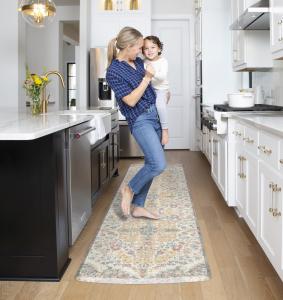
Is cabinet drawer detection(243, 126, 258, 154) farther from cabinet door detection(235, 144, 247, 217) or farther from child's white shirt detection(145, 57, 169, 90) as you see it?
child's white shirt detection(145, 57, 169, 90)

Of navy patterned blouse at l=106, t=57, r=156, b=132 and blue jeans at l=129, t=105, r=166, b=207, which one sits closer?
navy patterned blouse at l=106, t=57, r=156, b=132

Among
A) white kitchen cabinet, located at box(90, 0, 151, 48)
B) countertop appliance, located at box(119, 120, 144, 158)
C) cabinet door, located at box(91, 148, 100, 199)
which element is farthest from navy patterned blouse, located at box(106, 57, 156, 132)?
white kitchen cabinet, located at box(90, 0, 151, 48)

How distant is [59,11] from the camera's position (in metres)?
8.16

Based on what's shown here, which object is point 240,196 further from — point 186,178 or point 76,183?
point 186,178

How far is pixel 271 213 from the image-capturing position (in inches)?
84.4

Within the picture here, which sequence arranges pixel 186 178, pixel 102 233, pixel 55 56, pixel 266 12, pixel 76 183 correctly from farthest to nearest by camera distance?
pixel 55 56 → pixel 186 178 → pixel 266 12 → pixel 102 233 → pixel 76 183

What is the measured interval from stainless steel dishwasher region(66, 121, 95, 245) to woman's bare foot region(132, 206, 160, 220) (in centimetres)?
42

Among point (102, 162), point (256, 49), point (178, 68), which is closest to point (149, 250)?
point (102, 162)

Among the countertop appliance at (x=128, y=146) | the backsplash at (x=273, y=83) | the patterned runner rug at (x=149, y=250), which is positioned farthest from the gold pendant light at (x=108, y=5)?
the patterned runner rug at (x=149, y=250)

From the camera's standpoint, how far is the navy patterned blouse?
294 centimetres

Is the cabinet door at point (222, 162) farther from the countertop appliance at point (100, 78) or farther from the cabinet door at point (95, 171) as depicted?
the countertop appliance at point (100, 78)

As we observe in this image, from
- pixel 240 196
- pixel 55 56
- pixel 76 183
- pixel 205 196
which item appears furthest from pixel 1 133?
pixel 55 56

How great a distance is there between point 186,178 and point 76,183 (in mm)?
2630

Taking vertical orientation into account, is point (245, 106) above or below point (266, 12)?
below
